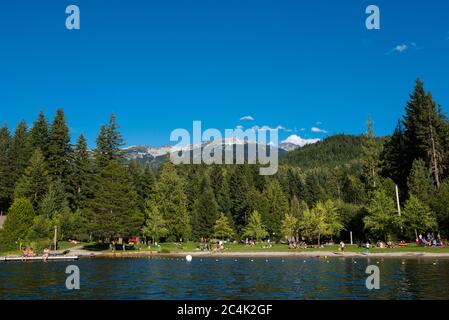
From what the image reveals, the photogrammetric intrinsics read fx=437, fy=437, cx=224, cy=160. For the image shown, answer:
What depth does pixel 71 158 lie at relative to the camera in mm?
111062

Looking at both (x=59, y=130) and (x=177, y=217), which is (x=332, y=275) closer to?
(x=177, y=217)

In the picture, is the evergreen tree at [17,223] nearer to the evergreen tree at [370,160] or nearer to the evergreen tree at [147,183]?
the evergreen tree at [147,183]

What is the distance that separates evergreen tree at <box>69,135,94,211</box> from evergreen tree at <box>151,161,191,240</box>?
16203 mm

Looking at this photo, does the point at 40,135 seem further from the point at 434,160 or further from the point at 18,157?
the point at 434,160

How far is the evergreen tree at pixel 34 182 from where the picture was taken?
92.6 meters

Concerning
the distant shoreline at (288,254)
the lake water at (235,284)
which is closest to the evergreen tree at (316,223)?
the distant shoreline at (288,254)

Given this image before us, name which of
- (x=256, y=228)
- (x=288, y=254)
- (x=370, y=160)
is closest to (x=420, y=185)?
(x=370, y=160)

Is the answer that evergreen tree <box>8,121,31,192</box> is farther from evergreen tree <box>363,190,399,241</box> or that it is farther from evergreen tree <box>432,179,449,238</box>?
evergreen tree <box>432,179,449,238</box>

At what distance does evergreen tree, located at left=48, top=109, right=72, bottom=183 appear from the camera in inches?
4186

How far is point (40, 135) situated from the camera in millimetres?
108625

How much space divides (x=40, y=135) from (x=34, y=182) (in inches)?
734

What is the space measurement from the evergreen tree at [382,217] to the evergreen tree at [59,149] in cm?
7080

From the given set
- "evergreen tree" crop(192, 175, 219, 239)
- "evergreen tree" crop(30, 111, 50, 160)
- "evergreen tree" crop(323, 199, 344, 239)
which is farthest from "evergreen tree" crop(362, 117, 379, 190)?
"evergreen tree" crop(30, 111, 50, 160)
